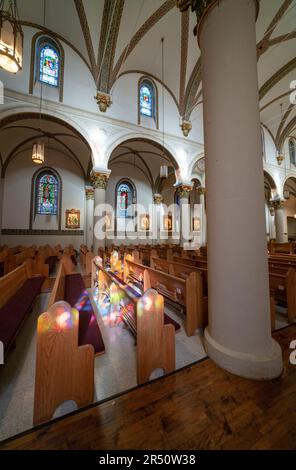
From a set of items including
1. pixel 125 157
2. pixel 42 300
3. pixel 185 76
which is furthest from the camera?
pixel 125 157

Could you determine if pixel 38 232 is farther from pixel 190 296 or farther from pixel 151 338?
pixel 151 338

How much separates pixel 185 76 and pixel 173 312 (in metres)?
10.0

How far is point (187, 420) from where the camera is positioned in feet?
4.09

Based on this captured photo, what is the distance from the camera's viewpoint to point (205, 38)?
205cm

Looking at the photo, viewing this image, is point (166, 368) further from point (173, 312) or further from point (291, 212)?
point (291, 212)

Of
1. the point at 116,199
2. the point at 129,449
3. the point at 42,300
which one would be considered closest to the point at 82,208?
the point at 116,199

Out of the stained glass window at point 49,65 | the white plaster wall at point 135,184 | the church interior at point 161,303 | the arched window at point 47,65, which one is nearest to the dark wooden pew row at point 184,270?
the church interior at point 161,303

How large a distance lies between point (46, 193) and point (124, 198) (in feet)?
16.1

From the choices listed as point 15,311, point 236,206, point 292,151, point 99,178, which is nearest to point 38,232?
point 99,178

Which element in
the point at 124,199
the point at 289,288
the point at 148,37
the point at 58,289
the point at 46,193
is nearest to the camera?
the point at 58,289

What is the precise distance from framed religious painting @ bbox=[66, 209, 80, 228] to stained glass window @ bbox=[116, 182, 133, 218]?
275 centimetres

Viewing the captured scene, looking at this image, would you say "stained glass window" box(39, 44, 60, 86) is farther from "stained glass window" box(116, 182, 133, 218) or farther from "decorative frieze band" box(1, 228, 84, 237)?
"decorative frieze band" box(1, 228, 84, 237)

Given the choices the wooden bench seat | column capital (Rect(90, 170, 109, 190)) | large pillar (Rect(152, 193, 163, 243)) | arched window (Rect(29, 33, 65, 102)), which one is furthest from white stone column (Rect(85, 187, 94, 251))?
the wooden bench seat

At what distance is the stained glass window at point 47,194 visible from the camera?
10508mm
